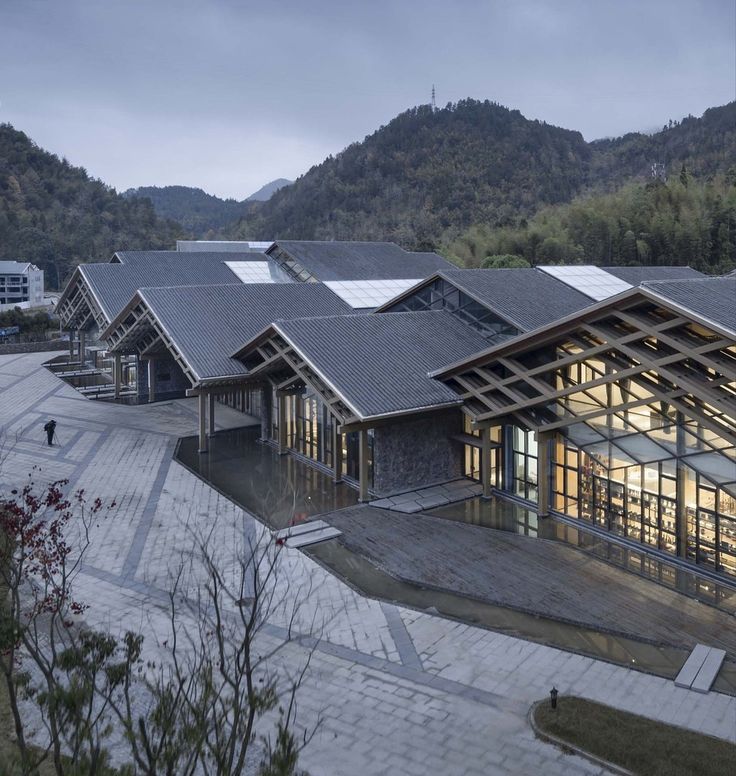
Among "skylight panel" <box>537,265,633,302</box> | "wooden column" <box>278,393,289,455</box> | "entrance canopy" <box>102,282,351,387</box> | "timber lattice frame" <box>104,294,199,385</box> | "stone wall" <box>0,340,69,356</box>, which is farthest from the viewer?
"stone wall" <box>0,340,69,356</box>

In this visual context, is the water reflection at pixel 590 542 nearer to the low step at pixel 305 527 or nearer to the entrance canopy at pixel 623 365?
the entrance canopy at pixel 623 365

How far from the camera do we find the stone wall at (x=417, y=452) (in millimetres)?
17734

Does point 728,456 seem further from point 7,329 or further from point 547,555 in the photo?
point 7,329

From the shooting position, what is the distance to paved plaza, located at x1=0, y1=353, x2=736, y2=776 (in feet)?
27.9

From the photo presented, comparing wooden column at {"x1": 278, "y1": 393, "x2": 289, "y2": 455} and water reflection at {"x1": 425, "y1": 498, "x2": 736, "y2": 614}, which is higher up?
wooden column at {"x1": 278, "y1": 393, "x2": 289, "y2": 455}

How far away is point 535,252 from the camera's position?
152 ft

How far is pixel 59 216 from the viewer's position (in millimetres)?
96500

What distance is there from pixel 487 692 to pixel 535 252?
3969cm

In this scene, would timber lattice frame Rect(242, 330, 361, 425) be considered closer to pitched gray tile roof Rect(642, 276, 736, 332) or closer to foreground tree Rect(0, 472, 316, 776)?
foreground tree Rect(0, 472, 316, 776)

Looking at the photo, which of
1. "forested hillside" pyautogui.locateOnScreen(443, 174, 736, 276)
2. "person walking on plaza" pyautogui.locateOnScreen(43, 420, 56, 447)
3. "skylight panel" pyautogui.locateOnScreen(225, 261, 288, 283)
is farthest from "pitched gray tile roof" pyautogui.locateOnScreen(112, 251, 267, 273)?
"person walking on plaza" pyautogui.locateOnScreen(43, 420, 56, 447)

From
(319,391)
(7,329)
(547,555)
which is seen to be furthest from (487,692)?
(7,329)

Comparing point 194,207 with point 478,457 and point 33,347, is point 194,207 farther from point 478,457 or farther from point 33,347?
point 478,457

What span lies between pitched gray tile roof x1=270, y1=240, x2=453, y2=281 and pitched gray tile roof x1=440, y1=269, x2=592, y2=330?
14.2 meters

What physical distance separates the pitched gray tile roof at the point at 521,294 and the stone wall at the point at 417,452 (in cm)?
374
